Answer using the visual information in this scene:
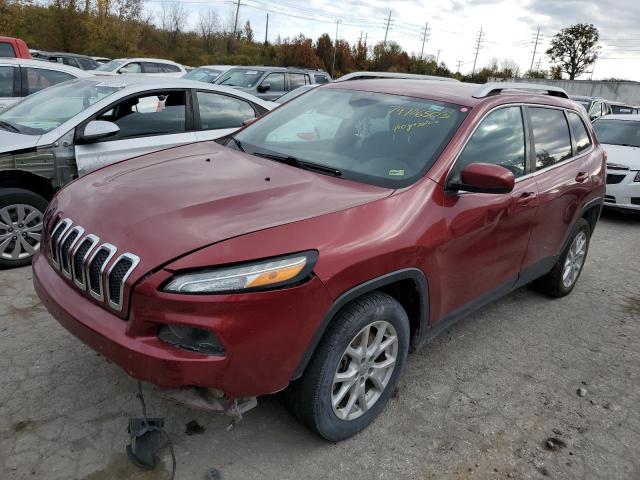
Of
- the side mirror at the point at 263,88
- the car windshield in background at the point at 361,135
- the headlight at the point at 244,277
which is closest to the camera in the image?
the headlight at the point at 244,277

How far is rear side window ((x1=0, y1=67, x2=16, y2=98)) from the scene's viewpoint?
7.01 m

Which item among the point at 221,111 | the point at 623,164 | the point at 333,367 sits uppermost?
the point at 221,111

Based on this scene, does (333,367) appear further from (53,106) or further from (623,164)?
(623,164)

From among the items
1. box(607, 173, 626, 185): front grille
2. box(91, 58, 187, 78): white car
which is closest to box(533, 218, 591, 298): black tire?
box(607, 173, 626, 185): front grille

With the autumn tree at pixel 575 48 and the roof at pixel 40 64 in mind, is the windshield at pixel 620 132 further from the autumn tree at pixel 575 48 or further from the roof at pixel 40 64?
the autumn tree at pixel 575 48

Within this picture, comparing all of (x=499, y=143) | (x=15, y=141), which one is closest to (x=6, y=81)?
(x=15, y=141)

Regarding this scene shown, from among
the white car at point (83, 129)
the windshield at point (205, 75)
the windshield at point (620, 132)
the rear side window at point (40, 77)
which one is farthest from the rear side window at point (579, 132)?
the windshield at point (205, 75)

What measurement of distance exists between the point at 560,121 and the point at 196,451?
11.6ft

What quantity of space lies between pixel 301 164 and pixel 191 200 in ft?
2.63

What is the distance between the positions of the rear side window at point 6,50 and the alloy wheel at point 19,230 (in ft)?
19.0

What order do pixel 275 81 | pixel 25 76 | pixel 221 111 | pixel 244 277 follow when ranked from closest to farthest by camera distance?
pixel 244 277 < pixel 221 111 < pixel 25 76 < pixel 275 81

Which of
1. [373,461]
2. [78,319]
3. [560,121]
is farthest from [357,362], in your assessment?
[560,121]

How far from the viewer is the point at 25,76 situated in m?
7.13

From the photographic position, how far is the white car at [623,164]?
26.6 ft
